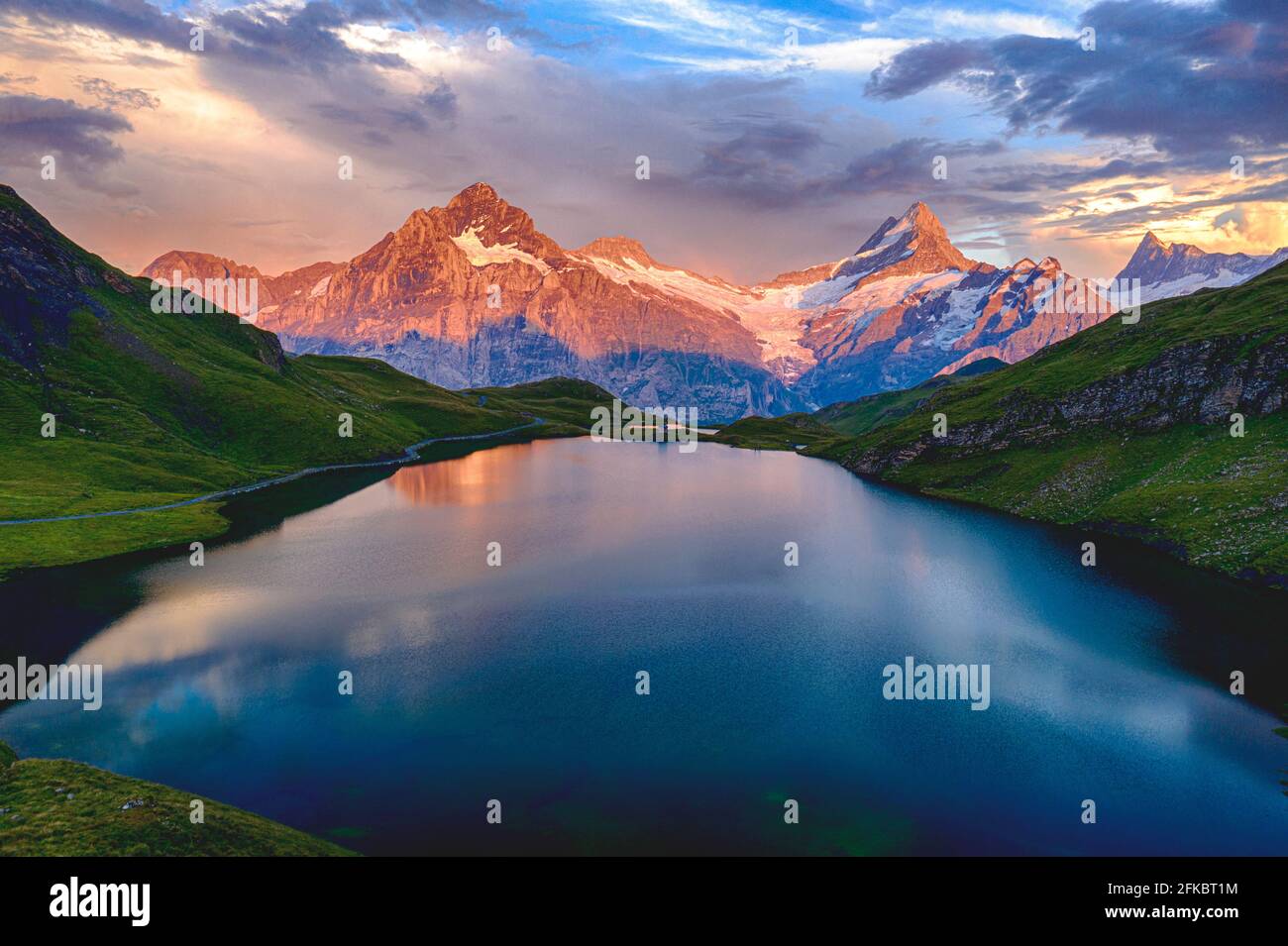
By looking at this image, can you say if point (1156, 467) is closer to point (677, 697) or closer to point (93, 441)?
point (677, 697)

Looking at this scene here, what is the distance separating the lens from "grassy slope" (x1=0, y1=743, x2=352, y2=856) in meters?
33.1

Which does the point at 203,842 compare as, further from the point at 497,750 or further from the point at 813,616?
the point at 813,616

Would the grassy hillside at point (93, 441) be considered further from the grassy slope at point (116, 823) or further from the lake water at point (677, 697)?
the grassy slope at point (116, 823)

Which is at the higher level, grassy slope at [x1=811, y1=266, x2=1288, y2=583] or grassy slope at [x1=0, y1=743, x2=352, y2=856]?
grassy slope at [x1=811, y1=266, x2=1288, y2=583]

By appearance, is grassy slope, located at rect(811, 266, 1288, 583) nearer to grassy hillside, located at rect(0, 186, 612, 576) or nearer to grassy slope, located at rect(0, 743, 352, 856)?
grassy slope, located at rect(0, 743, 352, 856)

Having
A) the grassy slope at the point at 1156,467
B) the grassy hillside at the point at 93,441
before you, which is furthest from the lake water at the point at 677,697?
the grassy hillside at the point at 93,441

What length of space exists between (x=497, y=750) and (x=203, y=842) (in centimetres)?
1897

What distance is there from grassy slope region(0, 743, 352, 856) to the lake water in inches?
159

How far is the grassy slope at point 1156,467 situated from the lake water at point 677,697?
9802 millimetres

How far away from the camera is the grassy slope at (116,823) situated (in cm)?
3312

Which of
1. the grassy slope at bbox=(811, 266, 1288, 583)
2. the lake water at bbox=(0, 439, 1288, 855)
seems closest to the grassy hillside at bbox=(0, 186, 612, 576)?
the lake water at bbox=(0, 439, 1288, 855)

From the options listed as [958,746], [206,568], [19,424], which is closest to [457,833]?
[958,746]

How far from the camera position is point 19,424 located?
150250mm

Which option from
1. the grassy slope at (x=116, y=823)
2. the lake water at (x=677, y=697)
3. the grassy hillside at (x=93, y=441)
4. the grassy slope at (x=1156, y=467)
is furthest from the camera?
A: the grassy hillside at (x=93, y=441)
